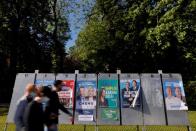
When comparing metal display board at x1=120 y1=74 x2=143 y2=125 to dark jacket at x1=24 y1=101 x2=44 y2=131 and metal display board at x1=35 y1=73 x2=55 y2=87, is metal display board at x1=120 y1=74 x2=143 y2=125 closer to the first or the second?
metal display board at x1=35 y1=73 x2=55 y2=87

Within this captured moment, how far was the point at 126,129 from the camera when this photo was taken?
17984mm

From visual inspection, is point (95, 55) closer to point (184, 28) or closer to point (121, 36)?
point (121, 36)

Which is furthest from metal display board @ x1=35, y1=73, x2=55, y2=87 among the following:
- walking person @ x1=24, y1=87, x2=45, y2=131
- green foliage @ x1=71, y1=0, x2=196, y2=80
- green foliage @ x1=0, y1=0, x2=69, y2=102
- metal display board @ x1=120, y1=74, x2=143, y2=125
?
green foliage @ x1=0, y1=0, x2=69, y2=102

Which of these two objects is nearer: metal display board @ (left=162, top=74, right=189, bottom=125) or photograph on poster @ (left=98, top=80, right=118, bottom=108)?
metal display board @ (left=162, top=74, right=189, bottom=125)

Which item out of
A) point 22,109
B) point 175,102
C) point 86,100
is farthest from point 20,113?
point 175,102

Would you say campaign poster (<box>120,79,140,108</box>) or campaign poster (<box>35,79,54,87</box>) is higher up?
campaign poster (<box>35,79,54,87</box>)

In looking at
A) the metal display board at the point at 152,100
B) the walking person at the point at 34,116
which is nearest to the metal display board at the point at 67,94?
the metal display board at the point at 152,100

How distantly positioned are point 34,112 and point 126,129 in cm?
1004

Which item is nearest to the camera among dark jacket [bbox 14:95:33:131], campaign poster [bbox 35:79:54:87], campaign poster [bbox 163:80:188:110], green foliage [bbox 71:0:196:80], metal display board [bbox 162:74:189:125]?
dark jacket [bbox 14:95:33:131]

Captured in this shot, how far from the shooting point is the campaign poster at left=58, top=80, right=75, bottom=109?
51.4 ft

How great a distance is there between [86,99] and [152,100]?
101 inches

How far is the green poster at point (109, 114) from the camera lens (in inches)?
607

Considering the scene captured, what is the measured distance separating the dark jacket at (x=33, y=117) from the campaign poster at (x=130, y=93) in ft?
24.4

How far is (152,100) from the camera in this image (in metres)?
15.6
